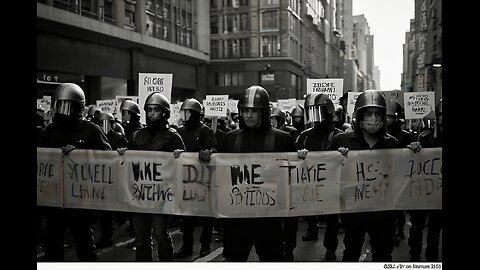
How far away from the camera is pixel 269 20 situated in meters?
5.80

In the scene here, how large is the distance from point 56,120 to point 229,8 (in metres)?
2.65

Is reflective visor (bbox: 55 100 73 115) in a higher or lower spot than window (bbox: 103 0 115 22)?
lower

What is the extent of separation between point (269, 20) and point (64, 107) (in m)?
2.60

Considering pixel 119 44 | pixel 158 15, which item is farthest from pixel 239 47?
pixel 119 44

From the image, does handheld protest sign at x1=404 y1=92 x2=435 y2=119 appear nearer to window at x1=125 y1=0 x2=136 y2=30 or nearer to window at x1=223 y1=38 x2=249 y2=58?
window at x1=223 y1=38 x2=249 y2=58

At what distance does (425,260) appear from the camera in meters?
4.32

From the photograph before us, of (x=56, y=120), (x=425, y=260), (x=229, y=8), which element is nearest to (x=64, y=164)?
(x=56, y=120)

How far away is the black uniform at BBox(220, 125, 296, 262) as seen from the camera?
13.0 ft

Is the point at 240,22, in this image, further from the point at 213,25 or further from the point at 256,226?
the point at 256,226

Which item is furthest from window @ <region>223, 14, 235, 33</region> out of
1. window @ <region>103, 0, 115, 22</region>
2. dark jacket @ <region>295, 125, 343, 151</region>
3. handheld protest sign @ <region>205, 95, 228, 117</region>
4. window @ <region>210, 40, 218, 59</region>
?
window @ <region>103, 0, 115, 22</region>

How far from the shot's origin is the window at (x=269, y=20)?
5.76 m

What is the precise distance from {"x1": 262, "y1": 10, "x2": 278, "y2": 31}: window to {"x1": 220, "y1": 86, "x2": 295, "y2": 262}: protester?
1983 mm

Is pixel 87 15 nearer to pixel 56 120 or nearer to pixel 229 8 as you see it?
pixel 229 8
